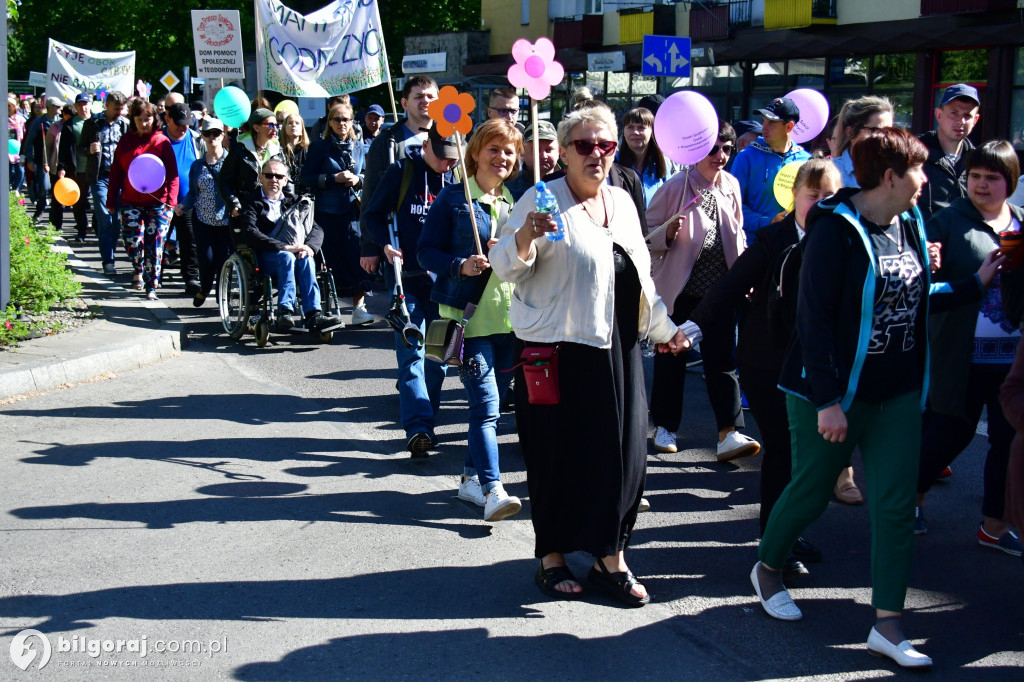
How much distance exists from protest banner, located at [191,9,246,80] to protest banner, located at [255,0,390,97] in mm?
4900

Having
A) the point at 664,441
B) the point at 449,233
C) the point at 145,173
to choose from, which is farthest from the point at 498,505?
the point at 145,173

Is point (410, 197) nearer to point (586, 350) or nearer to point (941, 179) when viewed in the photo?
point (586, 350)

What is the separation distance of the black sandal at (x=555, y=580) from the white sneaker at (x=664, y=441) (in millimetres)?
2248

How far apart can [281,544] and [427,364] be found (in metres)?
1.77

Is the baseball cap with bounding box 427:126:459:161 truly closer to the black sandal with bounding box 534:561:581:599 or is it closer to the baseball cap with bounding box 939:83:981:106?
the black sandal with bounding box 534:561:581:599

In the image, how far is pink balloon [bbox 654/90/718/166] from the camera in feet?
19.5

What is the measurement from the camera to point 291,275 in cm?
961

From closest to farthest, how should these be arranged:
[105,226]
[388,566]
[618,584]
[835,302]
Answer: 1. [835,302]
2. [618,584]
3. [388,566]
4. [105,226]

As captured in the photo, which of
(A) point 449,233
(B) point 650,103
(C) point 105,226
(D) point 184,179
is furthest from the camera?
(C) point 105,226

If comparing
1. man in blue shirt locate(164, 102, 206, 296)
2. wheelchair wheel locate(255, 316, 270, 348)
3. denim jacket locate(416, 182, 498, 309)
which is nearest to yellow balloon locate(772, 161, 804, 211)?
denim jacket locate(416, 182, 498, 309)

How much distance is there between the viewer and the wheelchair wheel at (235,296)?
31.5ft

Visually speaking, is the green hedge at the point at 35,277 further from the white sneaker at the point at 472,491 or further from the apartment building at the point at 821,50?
the apartment building at the point at 821,50

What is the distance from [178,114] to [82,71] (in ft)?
48.6

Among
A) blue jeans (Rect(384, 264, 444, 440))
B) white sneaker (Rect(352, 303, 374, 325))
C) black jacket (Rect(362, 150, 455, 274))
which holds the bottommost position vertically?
white sneaker (Rect(352, 303, 374, 325))
